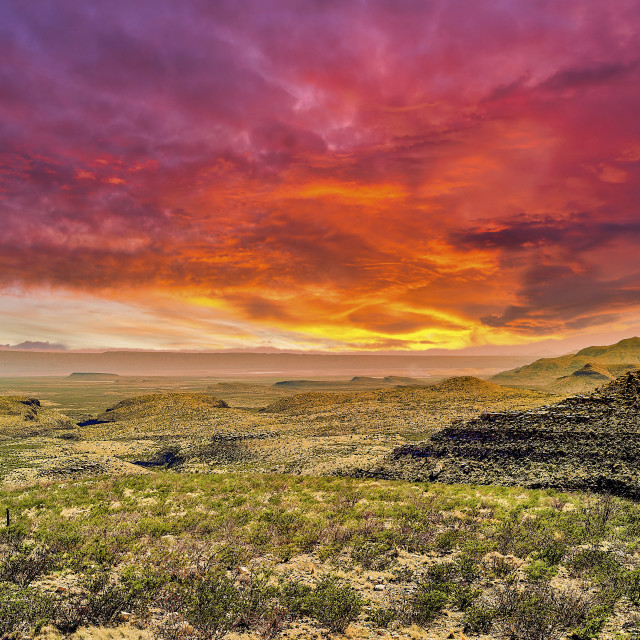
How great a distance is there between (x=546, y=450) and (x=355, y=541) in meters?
20.4

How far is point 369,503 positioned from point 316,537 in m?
5.92

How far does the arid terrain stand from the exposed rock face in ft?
0.57

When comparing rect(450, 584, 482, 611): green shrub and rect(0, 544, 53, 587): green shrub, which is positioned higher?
rect(450, 584, 482, 611): green shrub

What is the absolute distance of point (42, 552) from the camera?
534 inches

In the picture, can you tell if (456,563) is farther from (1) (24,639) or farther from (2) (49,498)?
(2) (49,498)

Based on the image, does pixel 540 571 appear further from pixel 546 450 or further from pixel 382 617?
pixel 546 450

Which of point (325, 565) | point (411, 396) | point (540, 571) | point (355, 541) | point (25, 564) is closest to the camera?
point (540, 571)

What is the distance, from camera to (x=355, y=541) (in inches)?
576

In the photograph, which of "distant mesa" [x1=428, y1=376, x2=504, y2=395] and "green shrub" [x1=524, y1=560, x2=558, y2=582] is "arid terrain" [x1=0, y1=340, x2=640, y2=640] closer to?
"green shrub" [x1=524, y1=560, x2=558, y2=582]

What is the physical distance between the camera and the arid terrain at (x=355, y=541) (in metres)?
9.52

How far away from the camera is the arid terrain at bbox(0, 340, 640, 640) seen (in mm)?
9523

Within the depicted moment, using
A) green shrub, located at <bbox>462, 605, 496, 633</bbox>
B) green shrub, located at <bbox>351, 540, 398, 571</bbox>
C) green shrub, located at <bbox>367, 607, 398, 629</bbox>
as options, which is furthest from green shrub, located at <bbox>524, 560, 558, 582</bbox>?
green shrub, located at <bbox>367, 607, 398, 629</bbox>

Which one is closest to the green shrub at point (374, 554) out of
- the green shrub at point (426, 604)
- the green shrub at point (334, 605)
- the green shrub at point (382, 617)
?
the green shrub at point (334, 605)

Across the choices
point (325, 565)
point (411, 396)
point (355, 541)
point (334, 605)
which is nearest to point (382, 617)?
point (334, 605)
